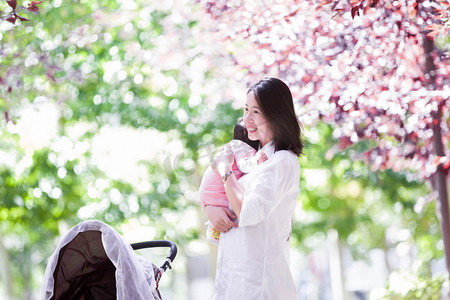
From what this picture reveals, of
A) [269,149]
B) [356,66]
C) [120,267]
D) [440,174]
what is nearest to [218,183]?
[269,149]

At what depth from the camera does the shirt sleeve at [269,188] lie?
2928 millimetres

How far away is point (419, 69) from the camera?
5.15 metres

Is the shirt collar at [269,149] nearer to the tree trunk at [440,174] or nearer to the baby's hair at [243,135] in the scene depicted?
the baby's hair at [243,135]

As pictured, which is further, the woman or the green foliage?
the green foliage

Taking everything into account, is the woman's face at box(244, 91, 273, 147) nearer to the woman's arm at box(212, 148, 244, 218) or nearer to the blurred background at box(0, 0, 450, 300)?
the woman's arm at box(212, 148, 244, 218)

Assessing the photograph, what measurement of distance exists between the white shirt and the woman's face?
0.34ft

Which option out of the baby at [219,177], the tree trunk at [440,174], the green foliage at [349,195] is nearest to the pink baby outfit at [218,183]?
the baby at [219,177]

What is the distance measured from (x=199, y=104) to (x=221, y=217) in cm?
524

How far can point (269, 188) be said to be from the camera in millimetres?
2961

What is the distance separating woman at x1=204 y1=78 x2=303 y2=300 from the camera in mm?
3000

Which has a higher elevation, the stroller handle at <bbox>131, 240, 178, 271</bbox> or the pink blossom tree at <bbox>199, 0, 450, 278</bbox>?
the pink blossom tree at <bbox>199, 0, 450, 278</bbox>

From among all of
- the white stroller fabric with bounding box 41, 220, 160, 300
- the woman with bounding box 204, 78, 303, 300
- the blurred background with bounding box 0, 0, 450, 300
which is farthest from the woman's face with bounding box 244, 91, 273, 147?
the white stroller fabric with bounding box 41, 220, 160, 300

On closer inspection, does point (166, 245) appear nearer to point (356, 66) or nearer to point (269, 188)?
point (269, 188)

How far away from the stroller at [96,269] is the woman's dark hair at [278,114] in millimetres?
859
